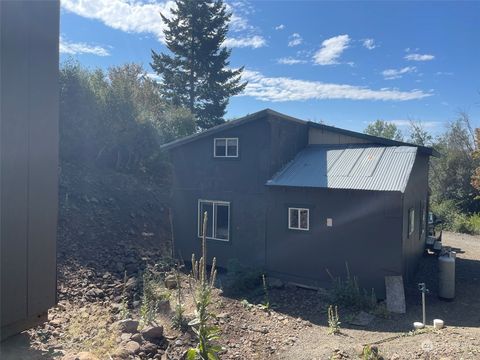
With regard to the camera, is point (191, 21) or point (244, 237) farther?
point (191, 21)

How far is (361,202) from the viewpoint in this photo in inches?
366

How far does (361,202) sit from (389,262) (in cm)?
161

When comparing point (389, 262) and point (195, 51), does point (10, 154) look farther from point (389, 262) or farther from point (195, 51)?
point (195, 51)

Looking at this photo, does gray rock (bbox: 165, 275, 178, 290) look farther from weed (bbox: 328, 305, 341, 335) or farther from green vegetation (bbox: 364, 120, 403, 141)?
green vegetation (bbox: 364, 120, 403, 141)

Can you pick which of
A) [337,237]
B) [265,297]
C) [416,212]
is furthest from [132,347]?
[416,212]

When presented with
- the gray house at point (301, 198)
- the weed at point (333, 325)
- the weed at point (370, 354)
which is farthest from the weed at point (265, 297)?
the weed at point (370, 354)

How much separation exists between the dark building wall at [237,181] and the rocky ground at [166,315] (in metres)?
1.26

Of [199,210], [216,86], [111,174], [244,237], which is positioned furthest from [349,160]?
[216,86]

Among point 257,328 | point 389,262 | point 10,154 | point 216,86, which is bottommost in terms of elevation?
point 257,328

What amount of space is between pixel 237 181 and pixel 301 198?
2182 mm

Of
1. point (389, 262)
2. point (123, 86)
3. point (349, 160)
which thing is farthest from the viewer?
point (123, 86)

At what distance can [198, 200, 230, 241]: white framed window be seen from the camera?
11.6 metres

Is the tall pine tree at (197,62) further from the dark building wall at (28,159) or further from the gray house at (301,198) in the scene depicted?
the dark building wall at (28,159)

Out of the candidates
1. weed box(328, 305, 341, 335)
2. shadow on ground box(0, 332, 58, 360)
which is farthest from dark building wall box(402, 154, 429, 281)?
shadow on ground box(0, 332, 58, 360)
